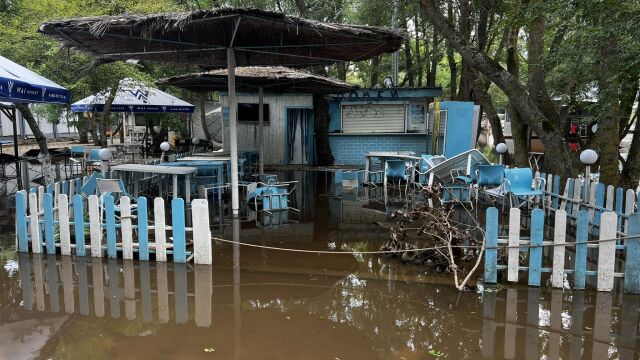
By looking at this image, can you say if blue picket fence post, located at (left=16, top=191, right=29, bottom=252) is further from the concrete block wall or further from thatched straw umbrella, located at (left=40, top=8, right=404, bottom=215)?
the concrete block wall

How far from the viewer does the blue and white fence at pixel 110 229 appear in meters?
5.47

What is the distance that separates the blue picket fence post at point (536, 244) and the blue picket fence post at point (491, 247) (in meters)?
0.34

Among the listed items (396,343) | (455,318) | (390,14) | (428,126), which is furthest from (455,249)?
(390,14)

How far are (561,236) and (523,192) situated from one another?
319 cm

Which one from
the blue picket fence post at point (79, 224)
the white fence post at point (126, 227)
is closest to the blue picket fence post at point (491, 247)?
the white fence post at point (126, 227)

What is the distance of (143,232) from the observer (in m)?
5.61

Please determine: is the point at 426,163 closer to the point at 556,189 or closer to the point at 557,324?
the point at 556,189

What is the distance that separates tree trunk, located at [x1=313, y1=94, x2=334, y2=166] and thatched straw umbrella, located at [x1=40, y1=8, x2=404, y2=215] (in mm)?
6253

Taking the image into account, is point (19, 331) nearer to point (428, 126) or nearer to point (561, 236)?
point (561, 236)

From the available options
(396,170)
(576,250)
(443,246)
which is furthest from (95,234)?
(396,170)

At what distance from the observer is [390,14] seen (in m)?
18.3

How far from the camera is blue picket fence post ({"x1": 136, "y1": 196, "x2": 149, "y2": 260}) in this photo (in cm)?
543

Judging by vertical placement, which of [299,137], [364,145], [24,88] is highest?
[24,88]

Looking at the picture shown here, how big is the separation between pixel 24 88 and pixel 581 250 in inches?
300
